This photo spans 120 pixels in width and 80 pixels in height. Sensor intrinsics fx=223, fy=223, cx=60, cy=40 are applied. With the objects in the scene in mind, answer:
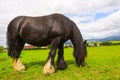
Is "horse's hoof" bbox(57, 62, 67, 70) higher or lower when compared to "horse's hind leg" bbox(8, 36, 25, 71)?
lower

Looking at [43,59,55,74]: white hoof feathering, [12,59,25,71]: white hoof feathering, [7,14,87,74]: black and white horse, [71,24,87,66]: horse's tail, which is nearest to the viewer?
[43,59,55,74]: white hoof feathering

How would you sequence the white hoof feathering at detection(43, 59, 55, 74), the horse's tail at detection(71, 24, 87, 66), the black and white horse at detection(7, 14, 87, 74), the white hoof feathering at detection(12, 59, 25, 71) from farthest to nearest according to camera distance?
the white hoof feathering at detection(12, 59, 25, 71) < the horse's tail at detection(71, 24, 87, 66) < the black and white horse at detection(7, 14, 87, 74) < the white hoof feathering at detection(43, 59, 55, 74)

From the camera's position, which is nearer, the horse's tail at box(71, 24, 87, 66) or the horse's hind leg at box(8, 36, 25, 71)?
the horse's tail at box(71, 24, 87, 66)

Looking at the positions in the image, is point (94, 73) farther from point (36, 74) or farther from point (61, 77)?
point (36, 74)

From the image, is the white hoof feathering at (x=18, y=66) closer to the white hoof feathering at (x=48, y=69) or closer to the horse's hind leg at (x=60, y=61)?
the white hoof feathering at (x=48, y=69)

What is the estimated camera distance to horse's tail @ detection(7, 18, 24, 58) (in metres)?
11.8

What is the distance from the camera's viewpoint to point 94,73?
10750 mm

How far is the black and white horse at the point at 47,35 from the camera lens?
10922mm

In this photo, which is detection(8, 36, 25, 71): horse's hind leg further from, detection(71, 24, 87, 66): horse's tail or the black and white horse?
detection(71, 24, 87, 66): horse's tail

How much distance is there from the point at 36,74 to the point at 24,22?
278 cm

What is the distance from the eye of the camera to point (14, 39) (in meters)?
12.0

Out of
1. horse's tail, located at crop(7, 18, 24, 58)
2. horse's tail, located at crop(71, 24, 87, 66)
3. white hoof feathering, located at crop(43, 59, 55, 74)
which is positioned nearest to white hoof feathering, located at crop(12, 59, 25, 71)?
horse's tail, located at crop(7, 18, 24, 58)

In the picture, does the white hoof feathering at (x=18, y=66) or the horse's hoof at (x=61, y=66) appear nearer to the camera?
the horse's hoof at (x=61, y=66)

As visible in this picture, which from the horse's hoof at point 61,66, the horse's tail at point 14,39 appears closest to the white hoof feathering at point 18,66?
the horse's tail at point 14,39
